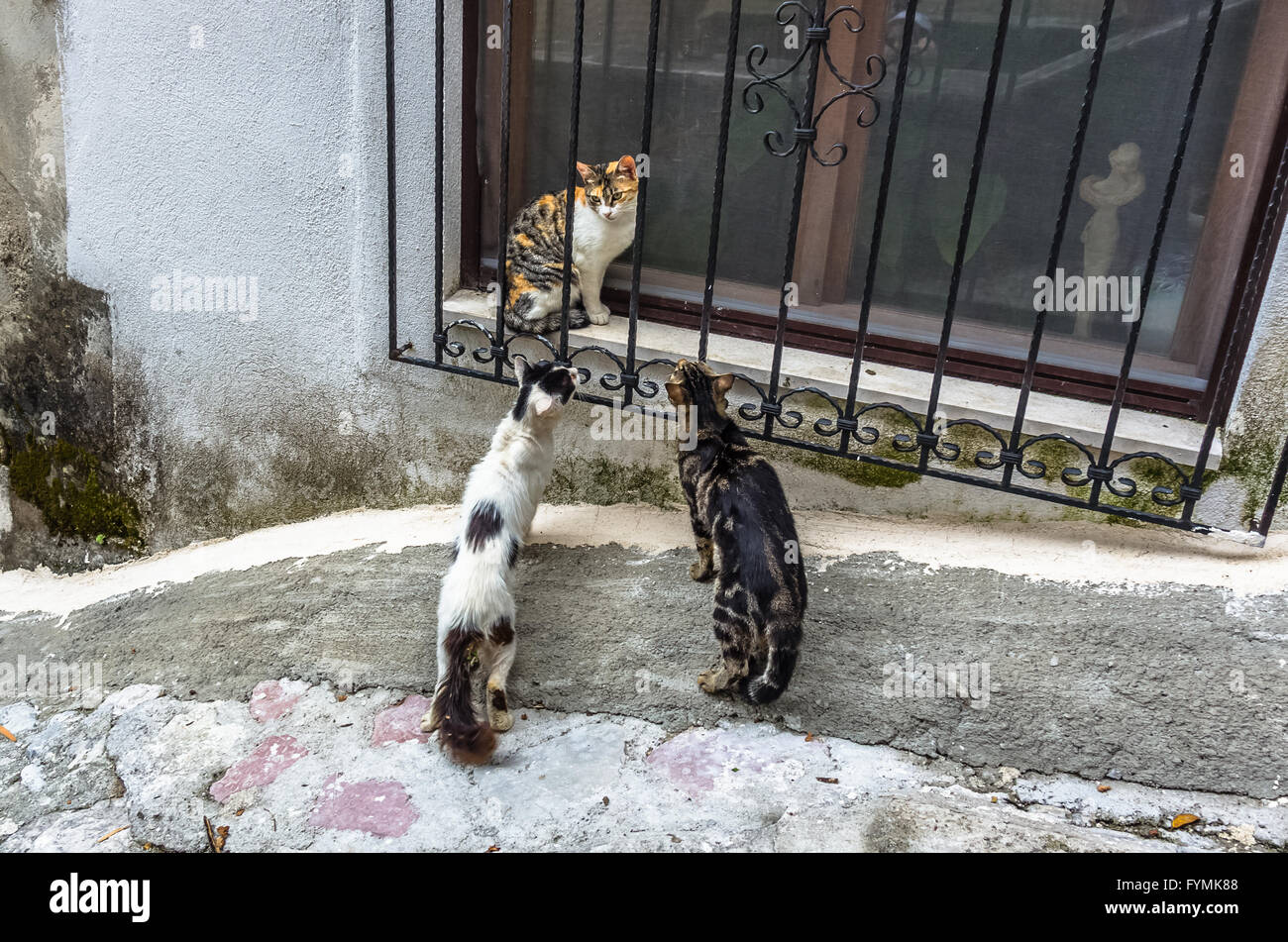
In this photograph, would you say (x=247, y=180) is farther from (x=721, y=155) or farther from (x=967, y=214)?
(x=967, y=214)

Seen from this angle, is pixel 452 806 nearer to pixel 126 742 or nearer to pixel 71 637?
pixel 126 742

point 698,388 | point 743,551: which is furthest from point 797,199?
point 743,551

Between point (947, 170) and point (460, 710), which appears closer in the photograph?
point (460, 710)

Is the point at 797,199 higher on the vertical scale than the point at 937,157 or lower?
lower

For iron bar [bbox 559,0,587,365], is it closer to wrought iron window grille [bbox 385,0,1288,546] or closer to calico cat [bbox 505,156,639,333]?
wrought iron window grille [bbox 385,0,1288,546]

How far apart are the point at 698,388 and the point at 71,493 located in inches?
144

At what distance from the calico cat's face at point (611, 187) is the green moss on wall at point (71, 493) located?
9.55 feet

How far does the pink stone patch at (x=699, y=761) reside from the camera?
8.52 ft

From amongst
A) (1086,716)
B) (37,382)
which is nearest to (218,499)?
(37,382)

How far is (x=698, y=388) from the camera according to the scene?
3.20 metres

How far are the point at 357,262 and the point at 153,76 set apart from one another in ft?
4.17

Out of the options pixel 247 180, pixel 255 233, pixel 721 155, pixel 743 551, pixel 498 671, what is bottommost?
pixel 498 671

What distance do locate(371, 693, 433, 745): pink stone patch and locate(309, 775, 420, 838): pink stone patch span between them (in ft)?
0.58

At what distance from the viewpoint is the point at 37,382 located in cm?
484
